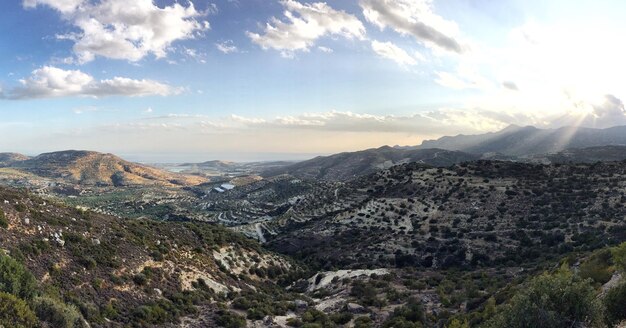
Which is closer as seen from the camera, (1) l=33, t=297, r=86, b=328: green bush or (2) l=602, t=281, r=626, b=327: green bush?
(2) l=602, t=281, r=626, b=327: green bush

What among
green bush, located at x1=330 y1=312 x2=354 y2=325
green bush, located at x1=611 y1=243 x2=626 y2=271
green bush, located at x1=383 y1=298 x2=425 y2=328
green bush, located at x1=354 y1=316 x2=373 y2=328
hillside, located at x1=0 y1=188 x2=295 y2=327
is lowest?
green bush, located at x1=330 y1=312 x2=354 y2=325

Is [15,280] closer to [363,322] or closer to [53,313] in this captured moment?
[53,313]

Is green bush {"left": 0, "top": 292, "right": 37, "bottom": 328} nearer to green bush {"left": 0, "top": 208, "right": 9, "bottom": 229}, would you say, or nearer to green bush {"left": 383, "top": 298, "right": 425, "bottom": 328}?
green bush {"left": 0, "top": 208, "right": 9, "bottom": 229}

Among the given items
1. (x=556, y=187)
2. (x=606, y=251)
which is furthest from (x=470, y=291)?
(x=556, y=187)

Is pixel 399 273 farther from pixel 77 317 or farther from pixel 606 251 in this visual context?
pixel 77 317

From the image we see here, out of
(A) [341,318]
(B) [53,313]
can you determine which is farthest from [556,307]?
(B) [53,313]

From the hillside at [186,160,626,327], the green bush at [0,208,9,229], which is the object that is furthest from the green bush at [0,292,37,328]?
the hillside at [186,160,626,327]
